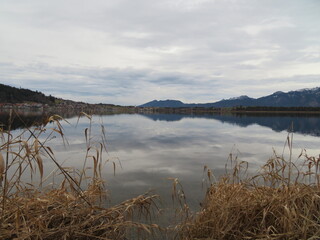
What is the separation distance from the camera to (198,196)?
9508 millimetres

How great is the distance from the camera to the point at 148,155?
2022cm

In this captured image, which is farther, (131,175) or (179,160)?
(179,160)

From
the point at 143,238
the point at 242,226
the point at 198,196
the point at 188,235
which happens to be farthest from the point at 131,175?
the point at 242,226

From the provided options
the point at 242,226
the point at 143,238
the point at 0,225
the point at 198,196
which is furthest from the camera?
the point at 198,196

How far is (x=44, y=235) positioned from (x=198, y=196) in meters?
7.11

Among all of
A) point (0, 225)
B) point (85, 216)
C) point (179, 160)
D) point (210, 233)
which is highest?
point (0, 225)

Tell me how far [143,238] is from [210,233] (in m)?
1.92

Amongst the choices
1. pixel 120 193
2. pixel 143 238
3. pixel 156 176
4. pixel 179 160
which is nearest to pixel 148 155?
pixel 179 160

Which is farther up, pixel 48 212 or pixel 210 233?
pixel 48 212

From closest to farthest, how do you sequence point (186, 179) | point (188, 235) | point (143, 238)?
point (188, 235), point (143, 238), point (186, 179)

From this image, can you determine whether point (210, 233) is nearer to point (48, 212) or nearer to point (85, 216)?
point (85, 216)

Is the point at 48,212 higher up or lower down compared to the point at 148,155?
higher up

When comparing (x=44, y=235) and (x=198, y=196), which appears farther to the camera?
(x=198, y=196)

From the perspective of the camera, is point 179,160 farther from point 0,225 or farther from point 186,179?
point 0,225
